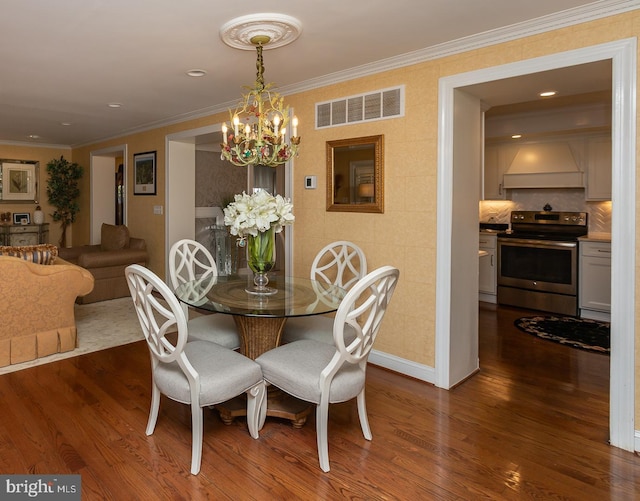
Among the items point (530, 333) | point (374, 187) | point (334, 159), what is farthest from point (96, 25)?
point (530, 333)

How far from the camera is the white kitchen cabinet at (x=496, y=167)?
5.93 metres

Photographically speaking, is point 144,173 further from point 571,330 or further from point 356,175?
point 571,330

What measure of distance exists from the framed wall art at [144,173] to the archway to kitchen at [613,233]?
446 centimetres

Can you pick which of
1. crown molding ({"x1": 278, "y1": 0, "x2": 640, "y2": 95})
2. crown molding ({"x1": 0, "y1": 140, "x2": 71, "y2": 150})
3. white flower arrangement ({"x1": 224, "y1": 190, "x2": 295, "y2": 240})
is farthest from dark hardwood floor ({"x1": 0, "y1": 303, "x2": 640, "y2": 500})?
crown molding ({"x1": 0, "y1": 140, "x2": 71, "y2": 150})

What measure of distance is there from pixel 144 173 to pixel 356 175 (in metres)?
3.97

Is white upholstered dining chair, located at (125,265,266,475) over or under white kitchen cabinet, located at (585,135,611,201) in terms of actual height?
under

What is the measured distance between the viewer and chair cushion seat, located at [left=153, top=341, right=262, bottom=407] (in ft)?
6.99

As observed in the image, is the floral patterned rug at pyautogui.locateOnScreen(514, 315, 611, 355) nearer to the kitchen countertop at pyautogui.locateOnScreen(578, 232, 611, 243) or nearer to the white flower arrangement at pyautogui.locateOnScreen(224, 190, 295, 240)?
the kitchen countertop at pyautogui.locateOnScreen(578, 232, 611, 243)

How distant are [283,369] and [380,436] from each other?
722 millimetres

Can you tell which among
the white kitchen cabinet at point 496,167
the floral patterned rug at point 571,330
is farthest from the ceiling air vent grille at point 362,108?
the white kitchen cabinet at point 496,167

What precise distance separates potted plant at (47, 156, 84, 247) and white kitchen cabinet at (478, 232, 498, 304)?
7.30 m

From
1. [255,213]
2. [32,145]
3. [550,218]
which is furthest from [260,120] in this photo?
[32,145]

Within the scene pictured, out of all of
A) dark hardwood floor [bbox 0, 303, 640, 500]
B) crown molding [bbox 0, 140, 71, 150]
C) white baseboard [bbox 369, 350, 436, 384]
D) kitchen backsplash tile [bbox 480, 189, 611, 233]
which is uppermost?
crown molding [bbox 0, 140, 71, 150]

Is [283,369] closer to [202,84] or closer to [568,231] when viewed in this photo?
[202,84]
